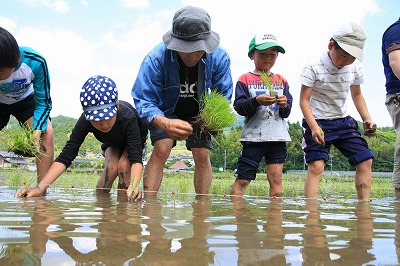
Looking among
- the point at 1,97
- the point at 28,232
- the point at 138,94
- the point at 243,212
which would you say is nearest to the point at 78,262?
the point at 28,232

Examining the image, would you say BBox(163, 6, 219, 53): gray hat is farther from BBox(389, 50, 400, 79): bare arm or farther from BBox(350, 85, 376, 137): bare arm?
BBox(350, 85, 376, 137): bare arm

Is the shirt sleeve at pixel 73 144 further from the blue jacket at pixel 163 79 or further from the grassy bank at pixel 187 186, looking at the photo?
the blue jacket at pixel 163 79

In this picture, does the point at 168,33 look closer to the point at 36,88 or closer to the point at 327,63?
the point at 36,88

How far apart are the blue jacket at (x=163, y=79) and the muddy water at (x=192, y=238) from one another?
59.8 inches

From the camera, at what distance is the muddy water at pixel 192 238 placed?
120 cm

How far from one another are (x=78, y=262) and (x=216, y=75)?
2.91m

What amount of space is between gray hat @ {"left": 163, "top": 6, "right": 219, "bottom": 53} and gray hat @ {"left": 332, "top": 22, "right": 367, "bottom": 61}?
1084mm

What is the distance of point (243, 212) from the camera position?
7.71 feet

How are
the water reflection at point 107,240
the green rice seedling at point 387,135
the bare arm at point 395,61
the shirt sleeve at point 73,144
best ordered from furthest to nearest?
the green rice seedling at point 387,135 → the shirt sleeve at point 73,144 → the bare arm at point 395,61 → the water reflection at point 107,240

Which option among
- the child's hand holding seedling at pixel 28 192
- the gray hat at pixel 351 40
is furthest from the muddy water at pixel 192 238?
the gray hat at pixel 351 40

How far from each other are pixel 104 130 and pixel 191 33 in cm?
104

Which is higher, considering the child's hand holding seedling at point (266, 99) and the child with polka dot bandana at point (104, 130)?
the child's hand holding seedling at point (266, 99)

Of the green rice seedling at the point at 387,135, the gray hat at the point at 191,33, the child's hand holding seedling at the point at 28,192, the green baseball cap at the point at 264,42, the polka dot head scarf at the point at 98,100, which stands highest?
the green baseball cap at the point at 264,42

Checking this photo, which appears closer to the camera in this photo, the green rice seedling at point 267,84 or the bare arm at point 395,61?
the bare arm at point 395,61
